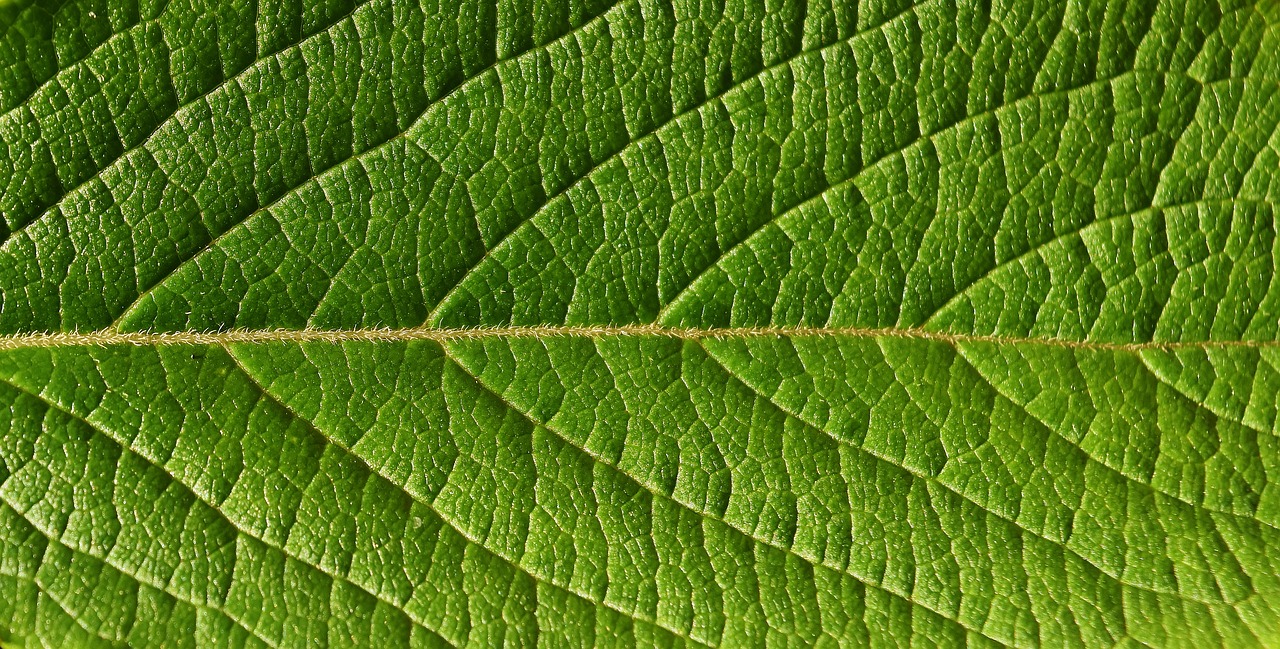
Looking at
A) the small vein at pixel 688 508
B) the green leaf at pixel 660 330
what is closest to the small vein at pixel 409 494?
the green leaf at pixel 660 330

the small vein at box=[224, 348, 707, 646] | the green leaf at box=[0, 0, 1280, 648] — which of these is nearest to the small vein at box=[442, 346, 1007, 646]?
the green leaf at box=[0, 0, 1280, 648]

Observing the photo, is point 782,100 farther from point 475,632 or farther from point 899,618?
point 475,632

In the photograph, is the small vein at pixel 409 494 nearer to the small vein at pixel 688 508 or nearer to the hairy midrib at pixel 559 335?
the hairy midrib at pixel 559 335

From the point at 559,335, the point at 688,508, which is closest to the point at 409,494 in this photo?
the point at 559,335

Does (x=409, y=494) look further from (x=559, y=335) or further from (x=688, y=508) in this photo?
(x=688, y=508)

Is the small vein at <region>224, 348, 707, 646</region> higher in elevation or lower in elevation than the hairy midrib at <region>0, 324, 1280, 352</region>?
lower

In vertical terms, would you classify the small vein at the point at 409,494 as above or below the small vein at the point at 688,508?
below

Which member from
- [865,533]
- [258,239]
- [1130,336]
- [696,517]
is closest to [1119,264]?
[1130,336]

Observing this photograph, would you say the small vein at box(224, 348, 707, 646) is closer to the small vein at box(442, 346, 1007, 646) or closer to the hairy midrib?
the hairy midrib
